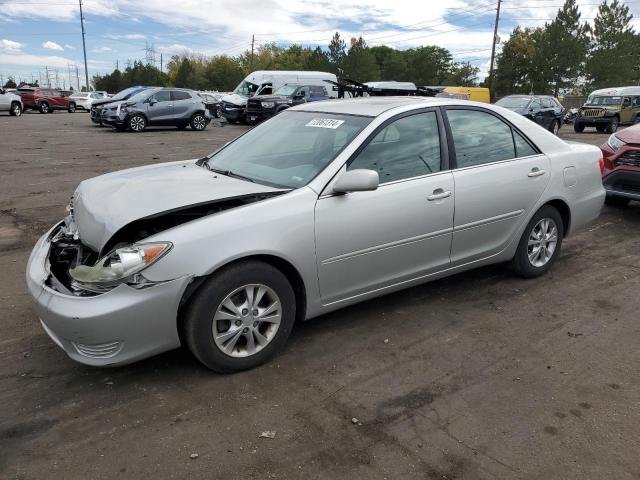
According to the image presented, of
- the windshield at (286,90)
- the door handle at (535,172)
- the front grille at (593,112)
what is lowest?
the door handle at (535,172)

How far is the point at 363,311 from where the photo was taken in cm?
421

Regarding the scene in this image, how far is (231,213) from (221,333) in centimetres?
70

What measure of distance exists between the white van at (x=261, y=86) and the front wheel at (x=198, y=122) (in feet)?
6.70

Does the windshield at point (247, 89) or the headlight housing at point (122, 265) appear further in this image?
the windshield at point (247, 89)

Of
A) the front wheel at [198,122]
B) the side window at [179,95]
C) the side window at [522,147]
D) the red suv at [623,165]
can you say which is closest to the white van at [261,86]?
the front wheel at [198,122]

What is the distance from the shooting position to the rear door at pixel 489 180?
414 cm

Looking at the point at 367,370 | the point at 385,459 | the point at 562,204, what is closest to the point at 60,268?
the point at 367,370

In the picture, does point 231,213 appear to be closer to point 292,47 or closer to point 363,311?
point 363,311

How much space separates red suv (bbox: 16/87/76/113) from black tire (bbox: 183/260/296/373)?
3739cm

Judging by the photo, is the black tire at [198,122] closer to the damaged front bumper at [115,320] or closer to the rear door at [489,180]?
the rear door at [489,180]

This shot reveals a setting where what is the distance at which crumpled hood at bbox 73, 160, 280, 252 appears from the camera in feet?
10.3

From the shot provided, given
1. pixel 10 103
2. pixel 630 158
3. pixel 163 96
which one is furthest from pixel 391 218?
pixel 10 103

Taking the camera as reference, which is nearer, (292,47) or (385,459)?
(385,459)

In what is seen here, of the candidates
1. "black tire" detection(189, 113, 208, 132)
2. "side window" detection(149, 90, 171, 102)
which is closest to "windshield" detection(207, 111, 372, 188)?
"side window" detection(149, 90, 171, 102)
